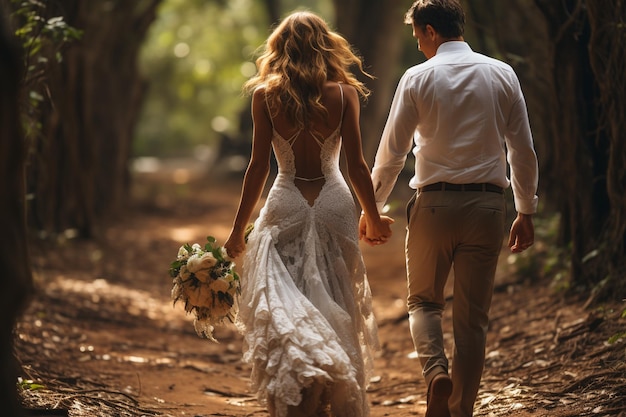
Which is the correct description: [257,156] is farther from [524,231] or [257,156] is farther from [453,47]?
[524,231]

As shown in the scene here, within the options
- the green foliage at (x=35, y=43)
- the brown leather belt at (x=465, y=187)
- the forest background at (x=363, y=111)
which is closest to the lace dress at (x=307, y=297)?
the brown leather belt at (x=465, y=187)

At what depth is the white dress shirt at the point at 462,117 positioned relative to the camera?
4305 millimetres

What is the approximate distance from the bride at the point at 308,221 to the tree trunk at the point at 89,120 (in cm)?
386

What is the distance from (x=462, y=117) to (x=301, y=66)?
881 mm

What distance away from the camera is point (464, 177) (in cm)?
430

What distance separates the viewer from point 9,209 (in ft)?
9.11

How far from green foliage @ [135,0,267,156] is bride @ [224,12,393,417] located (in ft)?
49.7

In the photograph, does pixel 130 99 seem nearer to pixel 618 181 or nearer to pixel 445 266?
pixel 618 181

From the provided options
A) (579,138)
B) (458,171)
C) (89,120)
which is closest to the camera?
(458,171)

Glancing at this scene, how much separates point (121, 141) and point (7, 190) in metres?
13.3

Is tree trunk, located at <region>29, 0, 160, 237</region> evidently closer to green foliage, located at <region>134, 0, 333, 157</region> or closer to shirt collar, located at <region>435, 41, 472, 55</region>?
green foliage, located at <region>134, 0, 333, 157</region>

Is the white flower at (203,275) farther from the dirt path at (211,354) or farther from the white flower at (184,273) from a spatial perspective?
the dirt path at (211,354)

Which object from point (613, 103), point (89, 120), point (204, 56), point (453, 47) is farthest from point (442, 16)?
point (204, 56)

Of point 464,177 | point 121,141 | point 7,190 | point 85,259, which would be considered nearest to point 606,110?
point 464,177
